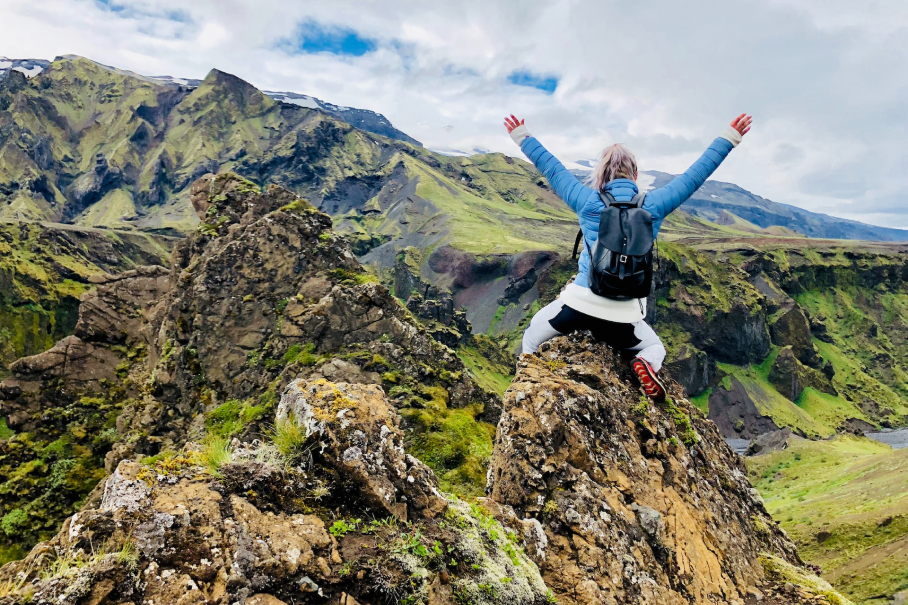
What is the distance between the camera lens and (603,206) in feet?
22.0

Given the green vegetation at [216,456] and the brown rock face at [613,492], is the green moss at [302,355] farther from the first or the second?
the green vegetation at [216,456]

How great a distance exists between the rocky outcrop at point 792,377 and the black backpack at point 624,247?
163510mm

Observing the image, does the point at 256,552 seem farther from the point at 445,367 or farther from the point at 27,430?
the point at 27,430

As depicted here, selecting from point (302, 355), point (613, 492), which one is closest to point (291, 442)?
point (613, 492)

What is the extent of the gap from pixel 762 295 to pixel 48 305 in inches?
7647

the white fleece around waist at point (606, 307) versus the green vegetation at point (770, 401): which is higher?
the white fleece around waist at point (606, 307)

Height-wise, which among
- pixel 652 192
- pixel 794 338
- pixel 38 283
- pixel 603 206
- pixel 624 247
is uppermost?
pixel 652 192

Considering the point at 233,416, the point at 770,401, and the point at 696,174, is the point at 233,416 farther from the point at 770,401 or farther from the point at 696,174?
the point at 770,401

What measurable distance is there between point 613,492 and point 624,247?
345 centimetres

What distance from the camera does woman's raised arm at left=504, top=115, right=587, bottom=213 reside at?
7.11 m

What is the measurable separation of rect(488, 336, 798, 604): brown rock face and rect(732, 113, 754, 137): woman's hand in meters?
4.03

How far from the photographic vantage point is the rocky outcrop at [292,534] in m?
3.66

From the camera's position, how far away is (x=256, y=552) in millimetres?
4129

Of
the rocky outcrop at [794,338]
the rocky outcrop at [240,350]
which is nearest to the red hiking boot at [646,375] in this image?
the rocky outcrop at [240,350]
